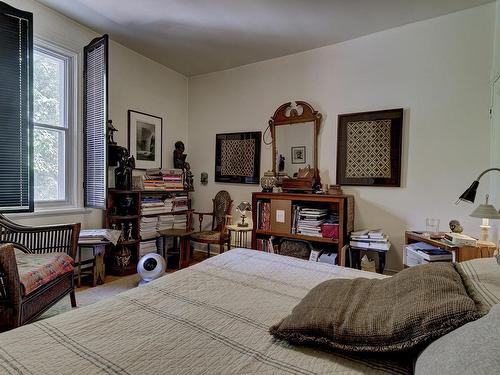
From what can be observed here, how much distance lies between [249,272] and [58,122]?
2770 millimetres

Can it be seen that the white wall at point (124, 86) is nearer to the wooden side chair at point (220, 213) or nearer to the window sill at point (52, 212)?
the window sill at point (52, 212)

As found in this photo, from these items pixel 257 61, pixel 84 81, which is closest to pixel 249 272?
pixel 84 81

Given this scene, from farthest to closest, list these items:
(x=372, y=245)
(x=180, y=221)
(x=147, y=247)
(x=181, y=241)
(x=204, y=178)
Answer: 1. (x=204, y=178)
2. (x=180, y=221)
3. (x=147, y=247)
4. (x=181, y=241)
5. (x=372, y=245)

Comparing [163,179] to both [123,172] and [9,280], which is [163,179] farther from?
[9,280]

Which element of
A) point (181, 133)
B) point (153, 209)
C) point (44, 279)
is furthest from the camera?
point (181, 133)

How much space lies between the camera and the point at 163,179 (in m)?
3.66

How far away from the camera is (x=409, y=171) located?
2861 millimetres

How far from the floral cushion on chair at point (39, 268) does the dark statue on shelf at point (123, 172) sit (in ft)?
3.90

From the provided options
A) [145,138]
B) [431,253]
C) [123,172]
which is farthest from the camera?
[145,138]

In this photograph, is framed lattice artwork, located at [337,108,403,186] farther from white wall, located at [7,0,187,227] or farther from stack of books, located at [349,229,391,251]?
white wall, located at [7,0,187,227]

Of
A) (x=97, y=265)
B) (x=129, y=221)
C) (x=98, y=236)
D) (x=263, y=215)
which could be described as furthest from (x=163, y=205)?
(x=263, y=215)

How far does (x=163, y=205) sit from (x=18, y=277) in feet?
6.60

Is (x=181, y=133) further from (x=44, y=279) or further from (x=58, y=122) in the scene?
(x=44, y=279)

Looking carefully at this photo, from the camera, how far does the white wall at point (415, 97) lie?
8.45 ft
